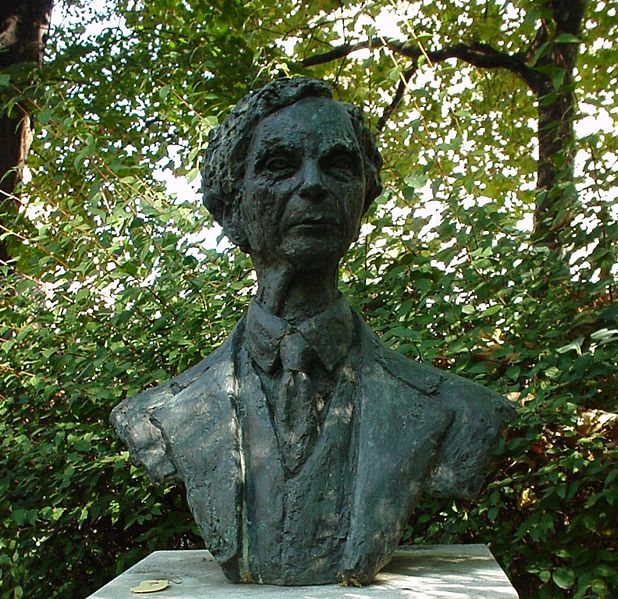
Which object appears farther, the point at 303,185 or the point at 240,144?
the point at 240,144

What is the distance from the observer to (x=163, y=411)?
9.92 feet

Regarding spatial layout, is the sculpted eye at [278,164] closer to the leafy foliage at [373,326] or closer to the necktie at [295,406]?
the necktie at [295,406]

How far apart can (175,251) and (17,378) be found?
1275 mm

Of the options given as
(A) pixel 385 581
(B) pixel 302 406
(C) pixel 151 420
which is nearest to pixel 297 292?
(B) pixel 302 406

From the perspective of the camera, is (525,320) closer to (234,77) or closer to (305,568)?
(305,568)

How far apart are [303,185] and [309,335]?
50 cm

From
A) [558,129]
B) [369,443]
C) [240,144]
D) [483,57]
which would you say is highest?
[483,57]

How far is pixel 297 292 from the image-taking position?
3004 mm

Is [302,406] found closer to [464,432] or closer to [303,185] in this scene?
[464,432]

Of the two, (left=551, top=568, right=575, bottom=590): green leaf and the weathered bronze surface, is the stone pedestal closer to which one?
the weathered bronze surface

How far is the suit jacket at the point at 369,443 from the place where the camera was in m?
2.74

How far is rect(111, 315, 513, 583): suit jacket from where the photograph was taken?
2736 millimetres

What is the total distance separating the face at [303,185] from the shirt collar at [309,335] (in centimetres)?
19

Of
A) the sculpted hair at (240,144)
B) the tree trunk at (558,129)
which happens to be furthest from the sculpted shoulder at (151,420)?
the tree trunk at (558,129)
